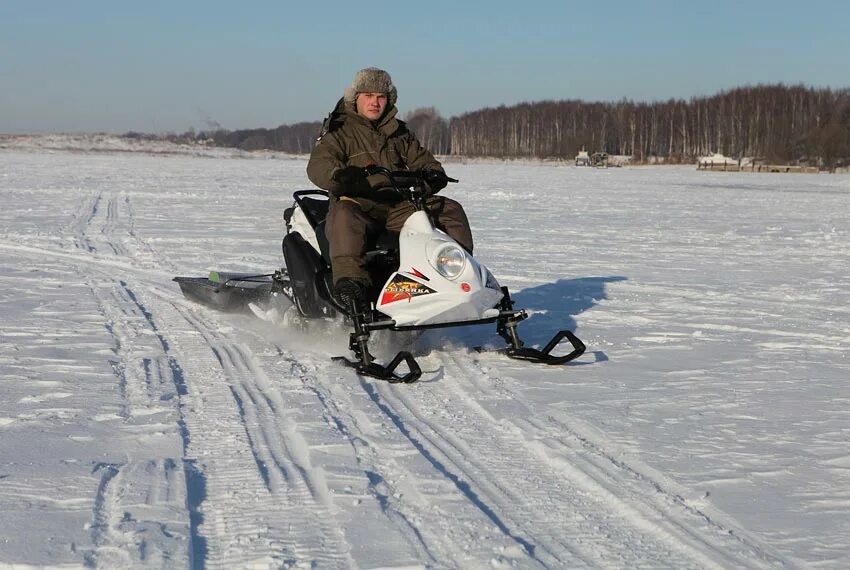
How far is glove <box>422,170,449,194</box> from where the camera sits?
5.45 m

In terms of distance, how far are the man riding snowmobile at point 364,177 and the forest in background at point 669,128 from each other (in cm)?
6866

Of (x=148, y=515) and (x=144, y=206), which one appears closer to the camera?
(x=148, y=515)

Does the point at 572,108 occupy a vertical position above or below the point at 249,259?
above

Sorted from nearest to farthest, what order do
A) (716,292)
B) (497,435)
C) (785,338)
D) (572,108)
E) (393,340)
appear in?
(497,435)
(393,340)
(785,338)
(716,292)
(572,108)

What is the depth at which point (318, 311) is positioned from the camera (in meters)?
5.69

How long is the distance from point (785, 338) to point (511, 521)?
3.83 meters

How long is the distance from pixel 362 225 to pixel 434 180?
0.54 metres

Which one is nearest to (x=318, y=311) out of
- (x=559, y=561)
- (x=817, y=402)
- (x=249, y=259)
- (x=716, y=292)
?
(x=817, y=402)

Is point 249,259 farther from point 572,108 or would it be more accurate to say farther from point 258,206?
point 572,108

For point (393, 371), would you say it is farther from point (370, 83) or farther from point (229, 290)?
point (229, 290)

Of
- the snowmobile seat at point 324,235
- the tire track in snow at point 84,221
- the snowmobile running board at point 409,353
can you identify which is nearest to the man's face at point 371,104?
the snowmobile seat at point 324,235

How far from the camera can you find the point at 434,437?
3.73m

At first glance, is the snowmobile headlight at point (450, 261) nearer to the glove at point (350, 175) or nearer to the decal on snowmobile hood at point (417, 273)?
the decal on snowmobile hood at point (417, 273)

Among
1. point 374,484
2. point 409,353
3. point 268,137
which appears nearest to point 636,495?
point 374,484
